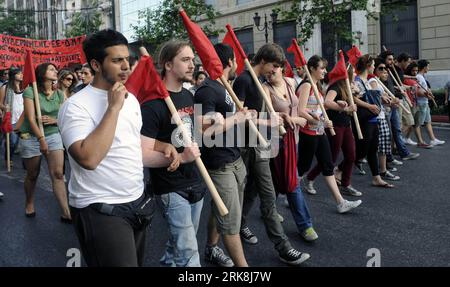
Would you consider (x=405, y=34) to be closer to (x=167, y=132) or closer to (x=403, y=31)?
(x=403, y=31)

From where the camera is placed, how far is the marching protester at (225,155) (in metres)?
3.36

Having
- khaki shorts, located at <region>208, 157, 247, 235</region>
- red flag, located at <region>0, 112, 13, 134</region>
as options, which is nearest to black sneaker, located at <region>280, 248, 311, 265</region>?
khaki shorts, located at <region>208, 157, 247, 235</region>

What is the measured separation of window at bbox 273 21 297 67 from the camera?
23.7 m

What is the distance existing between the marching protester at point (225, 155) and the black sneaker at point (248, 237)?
38.9 inches

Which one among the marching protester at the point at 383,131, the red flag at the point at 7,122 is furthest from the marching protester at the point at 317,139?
the red flag at the point at 7,122

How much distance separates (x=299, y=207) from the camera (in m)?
4.52

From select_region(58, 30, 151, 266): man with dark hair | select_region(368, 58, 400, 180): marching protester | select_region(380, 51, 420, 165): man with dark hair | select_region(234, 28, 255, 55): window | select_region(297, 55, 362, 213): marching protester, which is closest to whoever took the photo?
select_region(58, 30, 151, 266): man with dark hair

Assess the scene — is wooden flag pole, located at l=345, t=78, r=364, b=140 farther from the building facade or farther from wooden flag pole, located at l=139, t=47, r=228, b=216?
the building facade

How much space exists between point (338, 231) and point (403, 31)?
1597 centimetres

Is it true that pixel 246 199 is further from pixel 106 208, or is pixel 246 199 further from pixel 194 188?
pixel 106 208

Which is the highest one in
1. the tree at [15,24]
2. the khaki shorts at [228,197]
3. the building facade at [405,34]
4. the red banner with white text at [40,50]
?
the tree at [15,24]

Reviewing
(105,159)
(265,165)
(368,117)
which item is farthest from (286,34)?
(105,159)

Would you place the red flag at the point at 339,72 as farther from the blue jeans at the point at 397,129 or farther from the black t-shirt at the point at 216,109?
the black t-shirt at the point at 216,109
